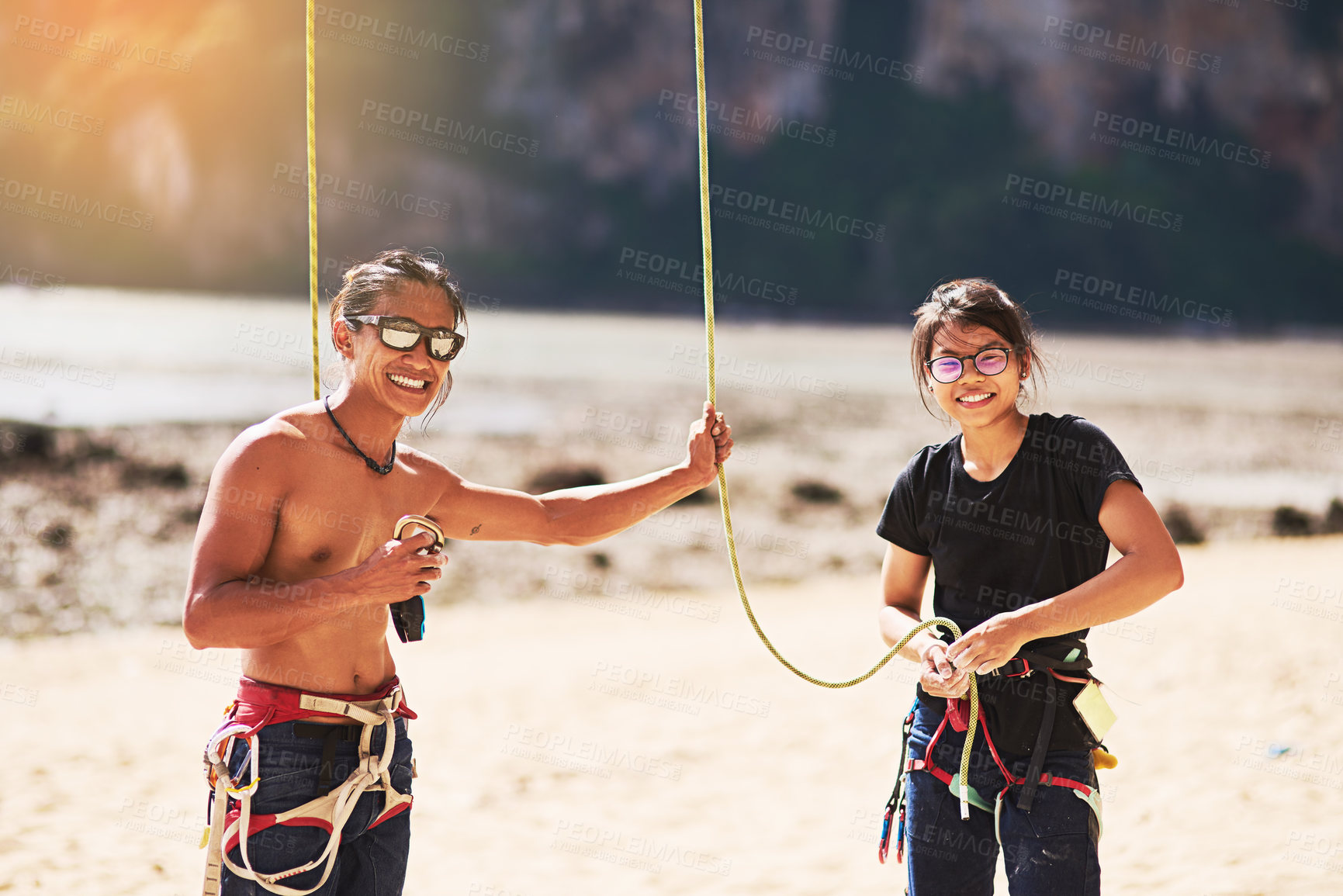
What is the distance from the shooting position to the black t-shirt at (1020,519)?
279cm

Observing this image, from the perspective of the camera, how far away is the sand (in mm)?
5848

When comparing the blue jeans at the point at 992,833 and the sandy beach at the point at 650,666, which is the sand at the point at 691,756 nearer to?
the sandy beach at the point at 650,666

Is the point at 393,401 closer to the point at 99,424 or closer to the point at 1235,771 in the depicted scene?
the point at 1235,771

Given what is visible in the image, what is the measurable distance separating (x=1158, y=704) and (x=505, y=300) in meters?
43.7

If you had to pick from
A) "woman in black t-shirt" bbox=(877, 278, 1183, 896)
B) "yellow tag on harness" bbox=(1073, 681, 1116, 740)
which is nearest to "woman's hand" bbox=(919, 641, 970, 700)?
"woman in black t-shirt" bbox=(877, 278, 1183, 896)

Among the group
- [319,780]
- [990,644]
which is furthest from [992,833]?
[319,780]

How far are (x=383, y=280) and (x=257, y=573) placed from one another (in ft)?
2.43

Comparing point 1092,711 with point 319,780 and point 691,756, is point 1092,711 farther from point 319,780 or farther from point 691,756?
point 691,756

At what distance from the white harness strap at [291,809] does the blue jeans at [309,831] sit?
0.02m

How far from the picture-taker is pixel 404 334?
2.78 meters

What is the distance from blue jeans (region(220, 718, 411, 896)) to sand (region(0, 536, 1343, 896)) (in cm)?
325

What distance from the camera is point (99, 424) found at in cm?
1744

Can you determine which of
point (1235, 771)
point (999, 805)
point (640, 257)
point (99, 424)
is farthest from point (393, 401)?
point (640, 257)

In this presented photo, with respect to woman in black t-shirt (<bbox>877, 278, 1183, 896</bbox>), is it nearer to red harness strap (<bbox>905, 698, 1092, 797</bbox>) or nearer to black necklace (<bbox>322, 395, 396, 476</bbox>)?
red harness strap (<bbox>905, 698, 1092, 797</bbox>)
